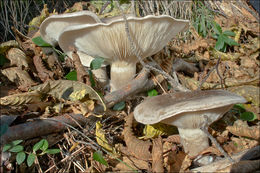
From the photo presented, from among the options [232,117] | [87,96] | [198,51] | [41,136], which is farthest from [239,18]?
[41,136]

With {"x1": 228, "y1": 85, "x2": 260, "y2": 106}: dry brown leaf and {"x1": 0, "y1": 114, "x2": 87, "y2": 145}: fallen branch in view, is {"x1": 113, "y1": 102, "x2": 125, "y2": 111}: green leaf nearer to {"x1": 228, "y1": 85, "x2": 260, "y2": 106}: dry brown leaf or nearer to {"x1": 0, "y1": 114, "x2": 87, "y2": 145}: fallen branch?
{"x1": 0, "y1": 114, "x2": 87, "y2": 145}: fallen branch

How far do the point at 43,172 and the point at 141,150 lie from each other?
689mm

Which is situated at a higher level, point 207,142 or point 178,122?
point 178,122

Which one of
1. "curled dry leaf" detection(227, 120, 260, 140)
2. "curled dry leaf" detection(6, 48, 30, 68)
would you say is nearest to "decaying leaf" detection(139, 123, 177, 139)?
"curled dry leaf" detection(227, 120, 260, 140)

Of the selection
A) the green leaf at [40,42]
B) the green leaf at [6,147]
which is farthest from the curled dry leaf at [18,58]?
the green leaf at [6,147]

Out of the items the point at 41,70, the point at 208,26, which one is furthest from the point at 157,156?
the point at 208,26

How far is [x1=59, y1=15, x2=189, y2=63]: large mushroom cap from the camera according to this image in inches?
68.6

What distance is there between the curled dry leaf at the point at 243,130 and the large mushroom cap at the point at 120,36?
0.97 meters

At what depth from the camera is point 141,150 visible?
66.6 inches

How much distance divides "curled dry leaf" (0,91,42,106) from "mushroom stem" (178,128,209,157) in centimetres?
113

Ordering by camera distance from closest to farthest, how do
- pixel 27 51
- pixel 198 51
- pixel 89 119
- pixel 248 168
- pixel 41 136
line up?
pixel 248 168 → pixel 41 136 → pixel 89 119 → pixel 27 51 → pixel 198 51

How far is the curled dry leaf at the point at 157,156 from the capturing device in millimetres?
1560

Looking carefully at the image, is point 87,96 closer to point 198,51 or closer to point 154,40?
point 154,40

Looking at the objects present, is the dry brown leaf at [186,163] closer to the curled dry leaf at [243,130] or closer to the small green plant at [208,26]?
the curled dry leaf at [243,130]
